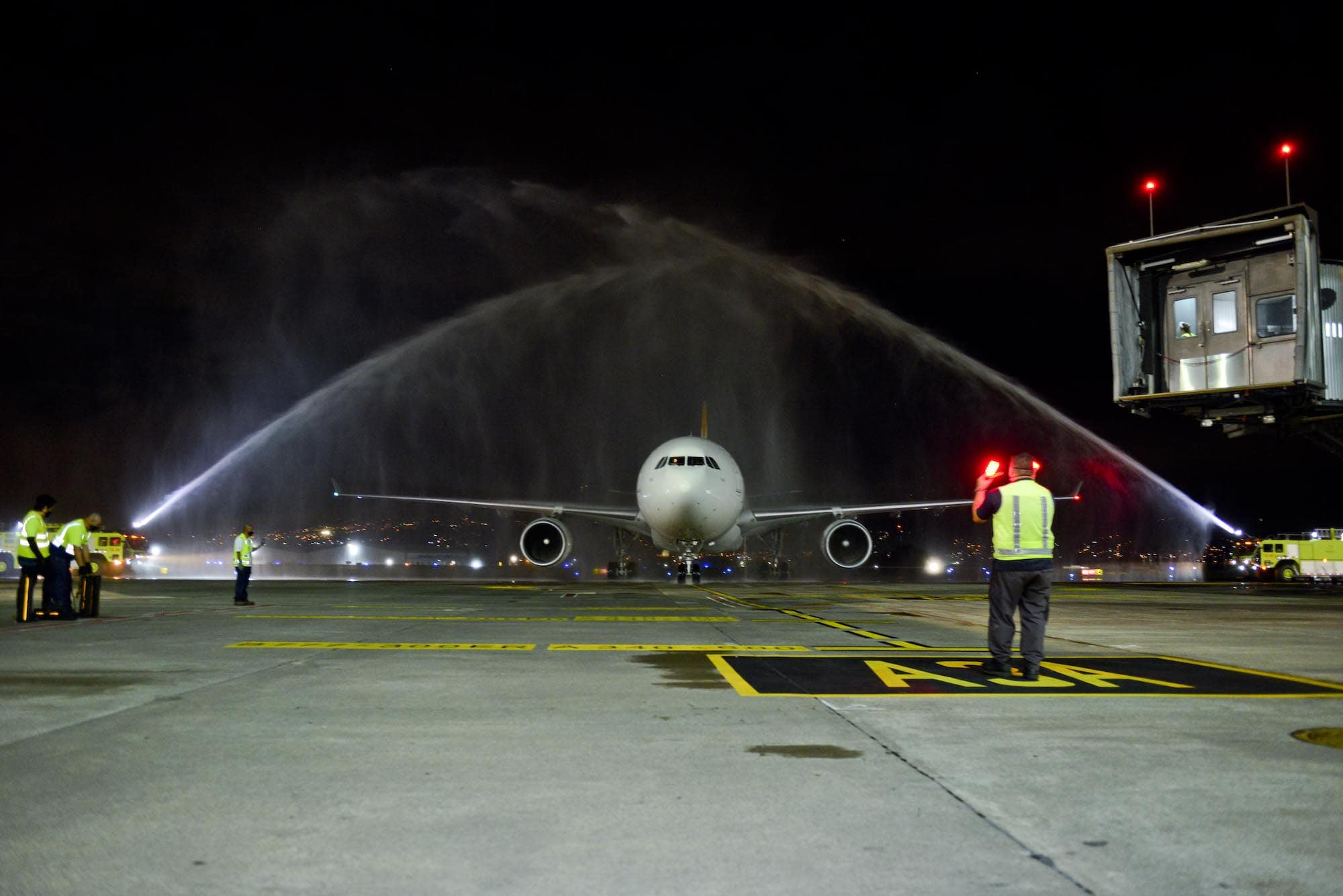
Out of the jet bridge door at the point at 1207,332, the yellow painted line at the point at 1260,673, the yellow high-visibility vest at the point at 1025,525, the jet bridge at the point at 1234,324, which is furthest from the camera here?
the jet bridge door at the point at 1207,332

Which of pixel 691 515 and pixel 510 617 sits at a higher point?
pixel 691 515

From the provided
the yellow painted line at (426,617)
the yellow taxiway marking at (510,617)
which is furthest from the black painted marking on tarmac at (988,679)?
the yellow painted line at (426,617)

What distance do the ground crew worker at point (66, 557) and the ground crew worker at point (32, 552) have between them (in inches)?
5.6

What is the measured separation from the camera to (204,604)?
18.1 metres

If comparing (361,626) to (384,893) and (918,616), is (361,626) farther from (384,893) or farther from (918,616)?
(384,893)

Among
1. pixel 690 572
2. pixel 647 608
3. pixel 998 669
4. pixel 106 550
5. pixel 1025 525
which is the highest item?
pixel 1025 525

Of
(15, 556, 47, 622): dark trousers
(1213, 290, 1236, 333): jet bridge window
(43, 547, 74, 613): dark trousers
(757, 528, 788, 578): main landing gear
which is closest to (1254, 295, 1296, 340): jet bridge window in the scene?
(1213, 290, 1236, 333): jet bridge window

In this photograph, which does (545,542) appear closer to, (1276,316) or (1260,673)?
(1276,316)

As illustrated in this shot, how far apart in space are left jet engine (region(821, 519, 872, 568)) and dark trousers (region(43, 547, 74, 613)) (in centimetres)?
2273

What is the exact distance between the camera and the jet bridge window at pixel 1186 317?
1802 cm

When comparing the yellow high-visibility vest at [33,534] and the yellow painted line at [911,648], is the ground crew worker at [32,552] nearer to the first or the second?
the yellow high-visibility vest at [33,534]

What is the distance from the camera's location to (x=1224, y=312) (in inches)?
695

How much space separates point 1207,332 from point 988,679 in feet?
42.3

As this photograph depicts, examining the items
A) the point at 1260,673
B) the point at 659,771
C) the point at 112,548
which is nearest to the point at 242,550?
the point at 659,771
